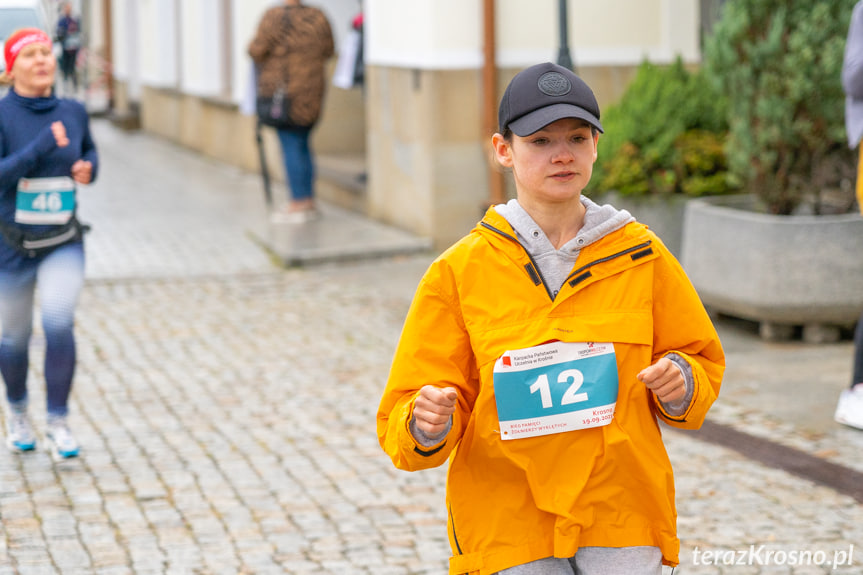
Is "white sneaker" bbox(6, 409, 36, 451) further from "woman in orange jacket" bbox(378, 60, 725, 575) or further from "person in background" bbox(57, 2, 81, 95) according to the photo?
"person in background" bbox(57, 2, 81, 95)

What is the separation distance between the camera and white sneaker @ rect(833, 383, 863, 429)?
576cm

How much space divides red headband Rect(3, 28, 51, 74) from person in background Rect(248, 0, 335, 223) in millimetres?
6377

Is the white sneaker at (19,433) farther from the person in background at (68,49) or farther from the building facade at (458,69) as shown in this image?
the person in background at (68,49)

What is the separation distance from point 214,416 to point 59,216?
129cm

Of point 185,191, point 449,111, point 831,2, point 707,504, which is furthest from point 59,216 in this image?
point 185,191

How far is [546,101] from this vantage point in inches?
104

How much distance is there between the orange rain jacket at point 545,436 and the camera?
2.67 m

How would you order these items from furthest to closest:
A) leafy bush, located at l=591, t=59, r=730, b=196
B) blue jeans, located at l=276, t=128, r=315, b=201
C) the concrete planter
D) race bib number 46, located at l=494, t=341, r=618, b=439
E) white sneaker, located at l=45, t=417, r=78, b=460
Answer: blue jeans, located at l=276, t=128, r=315, b=201, leafy bush, located at l=591, t=59, r=730, b=196, the concrete planter, white sneaker, located at l=45, t=417, r=78, b=460, race bib number 46, located at l=494, t=341, r=618, b=439

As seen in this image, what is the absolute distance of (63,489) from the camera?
205 inches

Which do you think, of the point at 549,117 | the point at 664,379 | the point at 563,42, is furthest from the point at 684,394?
the point at 563,42

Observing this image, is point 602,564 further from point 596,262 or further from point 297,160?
point 297,160

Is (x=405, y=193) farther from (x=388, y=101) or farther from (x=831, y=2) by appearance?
(x=831, y=2)

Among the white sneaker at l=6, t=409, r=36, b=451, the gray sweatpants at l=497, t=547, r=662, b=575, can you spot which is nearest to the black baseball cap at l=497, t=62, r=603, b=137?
the gray sweatpants at l=497, t=547, r=662, b=575

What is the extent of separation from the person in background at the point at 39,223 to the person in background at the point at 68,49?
27.4 m
